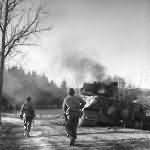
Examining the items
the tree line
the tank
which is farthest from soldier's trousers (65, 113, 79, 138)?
the tree line

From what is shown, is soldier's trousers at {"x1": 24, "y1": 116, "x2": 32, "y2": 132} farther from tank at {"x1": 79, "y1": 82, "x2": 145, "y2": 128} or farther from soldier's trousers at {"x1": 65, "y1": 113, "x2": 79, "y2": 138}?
tank at {"x1": 79, "y1": 82, "x2": 145, "y2": 128}

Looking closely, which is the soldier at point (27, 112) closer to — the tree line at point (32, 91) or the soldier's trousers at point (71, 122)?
the soldier's trousers at point (71, 122)

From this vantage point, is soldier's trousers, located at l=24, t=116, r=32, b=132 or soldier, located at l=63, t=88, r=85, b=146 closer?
soldier, located at l=63, t=88, r=85, b=146

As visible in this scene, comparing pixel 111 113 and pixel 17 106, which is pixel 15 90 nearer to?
pixel 17 106

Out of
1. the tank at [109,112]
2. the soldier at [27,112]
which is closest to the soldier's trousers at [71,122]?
the soldier at [27,112]

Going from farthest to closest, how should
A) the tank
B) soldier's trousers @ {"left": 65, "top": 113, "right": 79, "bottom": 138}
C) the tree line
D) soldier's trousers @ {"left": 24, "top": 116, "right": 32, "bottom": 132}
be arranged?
the tree line < the tank < soldier's trousers @ {"left": 24, "top": 116, "right": 32, "bottom": 132} < soldier's trousers @ {"left": 65, "top": 113, "right": 79, "bottom": 138}

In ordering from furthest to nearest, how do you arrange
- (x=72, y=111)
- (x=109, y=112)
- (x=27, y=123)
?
(x=109, y=112), (x=27, y=123), (x=72, y=111)

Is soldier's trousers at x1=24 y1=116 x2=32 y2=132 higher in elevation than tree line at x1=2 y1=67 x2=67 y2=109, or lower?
lower

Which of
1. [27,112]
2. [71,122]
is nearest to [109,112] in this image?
[27,112]

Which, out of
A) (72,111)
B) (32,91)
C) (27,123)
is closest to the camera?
(72,111)

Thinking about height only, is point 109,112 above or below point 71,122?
below

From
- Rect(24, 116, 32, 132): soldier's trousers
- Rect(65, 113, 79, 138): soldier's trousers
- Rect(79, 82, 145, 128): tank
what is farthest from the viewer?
Rect(79, 82, 145, 128): tank

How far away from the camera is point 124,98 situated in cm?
1595

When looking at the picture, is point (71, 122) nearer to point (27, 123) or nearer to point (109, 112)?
point (27, 123)
